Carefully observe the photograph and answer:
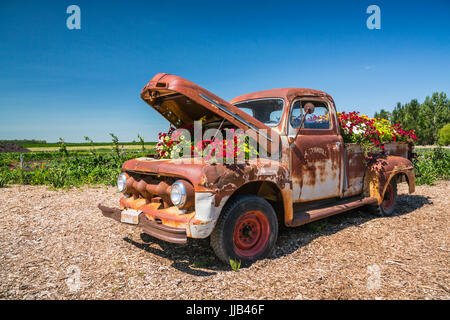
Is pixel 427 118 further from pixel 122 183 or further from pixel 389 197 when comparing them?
pixel 122 183

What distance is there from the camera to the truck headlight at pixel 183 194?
289 centimetres

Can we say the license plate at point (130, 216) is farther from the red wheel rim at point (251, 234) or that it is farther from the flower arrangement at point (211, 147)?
→ the red wheel rim at point (251, 234)

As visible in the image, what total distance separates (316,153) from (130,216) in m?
2.70

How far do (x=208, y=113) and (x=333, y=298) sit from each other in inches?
108

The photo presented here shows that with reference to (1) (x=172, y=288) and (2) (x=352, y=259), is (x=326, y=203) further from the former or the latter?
(1) (x=172, y=288)

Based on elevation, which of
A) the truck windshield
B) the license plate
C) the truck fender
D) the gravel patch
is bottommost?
the gravel patch

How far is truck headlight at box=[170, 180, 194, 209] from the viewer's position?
2887mm

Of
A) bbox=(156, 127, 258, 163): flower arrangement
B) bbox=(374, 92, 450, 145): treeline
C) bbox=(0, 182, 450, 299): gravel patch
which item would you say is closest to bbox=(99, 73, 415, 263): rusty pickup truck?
bbox=(156, 127, 258, 163): flower arrangement

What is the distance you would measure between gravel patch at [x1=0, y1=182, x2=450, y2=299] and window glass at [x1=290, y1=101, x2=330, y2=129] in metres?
1.68

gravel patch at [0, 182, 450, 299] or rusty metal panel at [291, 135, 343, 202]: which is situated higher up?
rusty metal panel at [291, 135, 343, 202]

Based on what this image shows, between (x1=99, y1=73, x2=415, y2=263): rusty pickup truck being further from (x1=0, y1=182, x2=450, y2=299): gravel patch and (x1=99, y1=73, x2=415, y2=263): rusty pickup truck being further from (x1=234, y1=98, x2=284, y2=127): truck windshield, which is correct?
(x1=0, y1=182, x2=450, y2=299): gravel patch

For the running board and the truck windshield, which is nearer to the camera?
the running board
